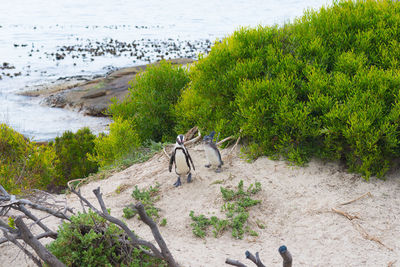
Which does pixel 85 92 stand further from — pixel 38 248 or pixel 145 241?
pixel 145 241

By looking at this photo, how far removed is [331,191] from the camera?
590cm

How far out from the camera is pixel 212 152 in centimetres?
634

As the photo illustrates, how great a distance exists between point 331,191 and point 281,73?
2484 millimetres

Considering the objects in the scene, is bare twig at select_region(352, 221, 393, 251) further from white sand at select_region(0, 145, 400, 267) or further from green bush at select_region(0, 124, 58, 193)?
green bush at select_region(0, 124, 58, 193)

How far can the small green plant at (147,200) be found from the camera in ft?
18.3

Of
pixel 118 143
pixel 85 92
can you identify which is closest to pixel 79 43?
pixel 85 92

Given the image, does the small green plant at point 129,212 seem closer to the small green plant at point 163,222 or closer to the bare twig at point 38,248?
the small green plant at point 163,222

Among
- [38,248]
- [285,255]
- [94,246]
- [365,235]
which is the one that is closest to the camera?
[285,255]

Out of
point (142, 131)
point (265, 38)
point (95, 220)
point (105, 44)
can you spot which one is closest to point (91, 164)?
point (142, 131)

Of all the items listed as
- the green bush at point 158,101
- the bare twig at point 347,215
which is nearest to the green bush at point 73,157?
the green bush at point 158,101

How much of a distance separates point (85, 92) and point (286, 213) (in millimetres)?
18870

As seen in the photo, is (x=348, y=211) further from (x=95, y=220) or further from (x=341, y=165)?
(x=95, y=220)

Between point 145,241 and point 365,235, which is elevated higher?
point 145,241

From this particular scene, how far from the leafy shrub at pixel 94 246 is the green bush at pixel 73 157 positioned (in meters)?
7.50
